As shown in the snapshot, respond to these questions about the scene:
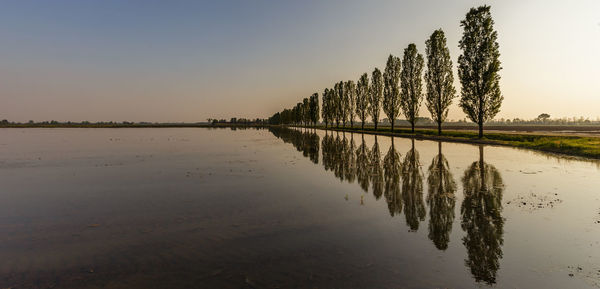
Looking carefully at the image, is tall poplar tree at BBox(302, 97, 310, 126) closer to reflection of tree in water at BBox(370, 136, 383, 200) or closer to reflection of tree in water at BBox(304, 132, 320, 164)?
reflection of tree in water at BBox(304, 132, 320, 164)

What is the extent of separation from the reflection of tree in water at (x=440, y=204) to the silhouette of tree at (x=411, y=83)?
43761mm

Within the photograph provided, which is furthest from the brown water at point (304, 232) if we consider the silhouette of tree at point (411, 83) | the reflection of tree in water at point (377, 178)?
the silhouette of tree at point (411, 83)

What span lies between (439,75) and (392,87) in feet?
57.0

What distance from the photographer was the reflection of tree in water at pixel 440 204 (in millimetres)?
6725

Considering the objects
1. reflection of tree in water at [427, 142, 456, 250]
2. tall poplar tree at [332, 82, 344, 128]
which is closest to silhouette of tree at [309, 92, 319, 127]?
tall poplar tree at [332, 82, 344, 128]

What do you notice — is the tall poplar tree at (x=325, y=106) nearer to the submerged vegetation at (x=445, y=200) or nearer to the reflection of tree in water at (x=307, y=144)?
the reflection of tree in water at (x=307, y=144)

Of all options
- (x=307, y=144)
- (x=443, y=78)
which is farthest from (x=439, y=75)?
(x=307, y=144)

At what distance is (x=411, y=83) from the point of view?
5681 centimetres

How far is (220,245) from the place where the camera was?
6281 mm

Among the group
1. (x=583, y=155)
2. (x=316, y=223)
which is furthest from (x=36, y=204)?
(x=583, y=155)

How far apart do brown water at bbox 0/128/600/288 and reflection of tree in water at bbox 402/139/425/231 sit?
7cm

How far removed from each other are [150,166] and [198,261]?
15.5 meters

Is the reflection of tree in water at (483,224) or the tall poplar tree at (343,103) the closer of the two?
the reflection of tree in water at (483,224)

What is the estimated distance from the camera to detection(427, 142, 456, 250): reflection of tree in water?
6.72 meters
